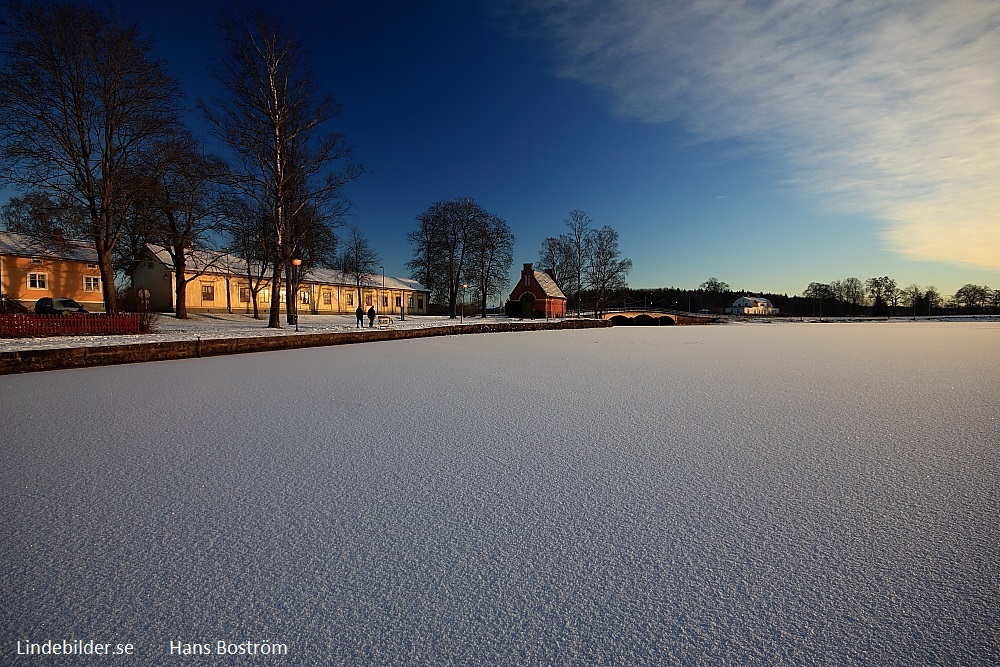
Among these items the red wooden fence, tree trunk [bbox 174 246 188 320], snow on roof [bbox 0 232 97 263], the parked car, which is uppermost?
snow on roof [bbox 0 232 97 263]

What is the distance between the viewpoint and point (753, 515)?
2.84 meters

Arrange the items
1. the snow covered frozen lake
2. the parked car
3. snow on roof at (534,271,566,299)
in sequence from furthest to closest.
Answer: snow on roof at (534,271,566,299) → the parked car → the snow covered frozen lake

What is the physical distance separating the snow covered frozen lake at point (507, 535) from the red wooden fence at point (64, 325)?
9.83 metres

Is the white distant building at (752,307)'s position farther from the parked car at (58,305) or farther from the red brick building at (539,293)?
the parked car at (58,305)

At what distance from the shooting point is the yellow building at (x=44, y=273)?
2972cm

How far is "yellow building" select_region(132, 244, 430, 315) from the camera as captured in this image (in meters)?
34.9

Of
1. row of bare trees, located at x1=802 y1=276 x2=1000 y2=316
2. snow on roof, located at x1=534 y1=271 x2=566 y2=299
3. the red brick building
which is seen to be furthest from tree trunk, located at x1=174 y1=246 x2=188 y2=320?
row of bare trees, located at x1=802 y1=276 x2=1000 y2=316

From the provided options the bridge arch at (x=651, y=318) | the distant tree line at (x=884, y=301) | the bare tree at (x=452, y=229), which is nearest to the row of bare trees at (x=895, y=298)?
the distant tree line at (x=884, y=301)

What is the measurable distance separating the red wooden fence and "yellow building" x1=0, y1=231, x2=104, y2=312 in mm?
20850

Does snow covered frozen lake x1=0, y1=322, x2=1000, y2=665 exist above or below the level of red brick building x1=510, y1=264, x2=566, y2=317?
below

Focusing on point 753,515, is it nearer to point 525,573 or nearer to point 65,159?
point 525,573

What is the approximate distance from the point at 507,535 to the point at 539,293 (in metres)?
49.9

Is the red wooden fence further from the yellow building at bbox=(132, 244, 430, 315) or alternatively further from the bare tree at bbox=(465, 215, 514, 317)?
the bare tree at bbox=(465, 215, 514, 317)

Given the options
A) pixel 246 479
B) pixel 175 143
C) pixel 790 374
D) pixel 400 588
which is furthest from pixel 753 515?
pixel 175 143
